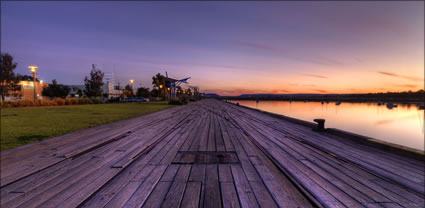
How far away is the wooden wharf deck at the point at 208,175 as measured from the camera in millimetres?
2648

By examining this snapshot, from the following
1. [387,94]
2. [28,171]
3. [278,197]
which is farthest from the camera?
[387,94]

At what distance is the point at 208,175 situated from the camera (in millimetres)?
3418

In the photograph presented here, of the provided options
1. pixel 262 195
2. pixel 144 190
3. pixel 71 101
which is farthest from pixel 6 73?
pixel 262 195

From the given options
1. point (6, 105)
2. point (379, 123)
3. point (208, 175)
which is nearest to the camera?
point (208, 175)

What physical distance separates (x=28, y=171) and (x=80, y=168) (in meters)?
0.98

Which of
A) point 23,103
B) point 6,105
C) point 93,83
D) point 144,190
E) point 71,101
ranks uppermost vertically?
point 93,83

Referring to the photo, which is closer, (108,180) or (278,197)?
(278,197)

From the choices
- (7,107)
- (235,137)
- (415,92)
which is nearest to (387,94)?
(415,92)

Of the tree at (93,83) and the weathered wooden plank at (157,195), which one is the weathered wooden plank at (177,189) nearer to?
the weathered wooden plank at (157,195)

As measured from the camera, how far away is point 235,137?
669cm

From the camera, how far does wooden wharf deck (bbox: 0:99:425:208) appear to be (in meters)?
2.65

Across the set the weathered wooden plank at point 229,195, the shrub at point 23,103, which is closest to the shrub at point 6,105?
the shrub at point 23,103

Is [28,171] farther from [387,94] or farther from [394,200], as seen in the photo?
[387,94]

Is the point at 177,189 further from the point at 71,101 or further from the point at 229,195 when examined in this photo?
the point at 71,101
